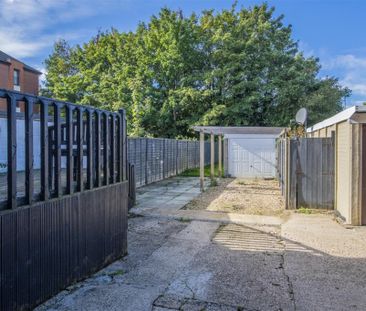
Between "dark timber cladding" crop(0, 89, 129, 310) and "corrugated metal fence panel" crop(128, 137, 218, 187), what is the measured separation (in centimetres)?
680

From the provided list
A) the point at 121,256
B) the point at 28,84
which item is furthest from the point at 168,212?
the point at 28,84

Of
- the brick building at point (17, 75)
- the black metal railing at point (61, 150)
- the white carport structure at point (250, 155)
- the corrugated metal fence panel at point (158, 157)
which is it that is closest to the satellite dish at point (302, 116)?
the white carport structure at point (250, 155)

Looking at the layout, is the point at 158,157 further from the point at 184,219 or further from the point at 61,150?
the point at 61,150

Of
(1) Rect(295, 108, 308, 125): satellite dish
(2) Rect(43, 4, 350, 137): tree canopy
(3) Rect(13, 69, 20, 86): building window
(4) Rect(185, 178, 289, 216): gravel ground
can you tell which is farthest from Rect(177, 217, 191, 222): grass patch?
(3) Rect(13, 69, 20, 86): building window

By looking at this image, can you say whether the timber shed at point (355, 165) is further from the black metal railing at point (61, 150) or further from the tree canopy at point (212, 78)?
the tree canopy at point (212, 78)

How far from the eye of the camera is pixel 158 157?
1468 centimetres

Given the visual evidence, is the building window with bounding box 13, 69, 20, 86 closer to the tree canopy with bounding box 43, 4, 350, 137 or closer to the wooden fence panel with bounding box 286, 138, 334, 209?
the tree canopy with bounding box 43, 4, 350, 137

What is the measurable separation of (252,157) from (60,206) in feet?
44.6

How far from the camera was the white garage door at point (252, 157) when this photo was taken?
16203mm

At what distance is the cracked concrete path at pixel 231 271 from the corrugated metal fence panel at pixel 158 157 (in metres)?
5.69

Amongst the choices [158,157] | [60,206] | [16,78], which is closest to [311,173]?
[60,206]

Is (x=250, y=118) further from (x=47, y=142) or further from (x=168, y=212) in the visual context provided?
(x=47, y=142)

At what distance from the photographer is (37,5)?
47.1ft

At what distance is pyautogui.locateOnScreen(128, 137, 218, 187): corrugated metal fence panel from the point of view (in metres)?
12.3
